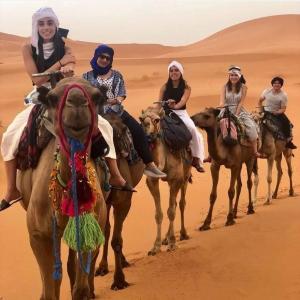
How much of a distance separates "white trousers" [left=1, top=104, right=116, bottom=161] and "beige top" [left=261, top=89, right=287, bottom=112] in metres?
9.52

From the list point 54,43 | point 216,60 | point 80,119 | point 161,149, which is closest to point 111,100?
point 54,43

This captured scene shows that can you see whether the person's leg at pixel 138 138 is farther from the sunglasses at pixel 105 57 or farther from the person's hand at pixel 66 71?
the person's hand at pixel 66 71

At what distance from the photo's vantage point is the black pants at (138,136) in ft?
24.3

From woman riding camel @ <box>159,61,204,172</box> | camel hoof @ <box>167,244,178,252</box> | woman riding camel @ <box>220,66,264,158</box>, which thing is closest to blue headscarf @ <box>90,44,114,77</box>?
woman riding camel @ <box>159,61,204,172</box>

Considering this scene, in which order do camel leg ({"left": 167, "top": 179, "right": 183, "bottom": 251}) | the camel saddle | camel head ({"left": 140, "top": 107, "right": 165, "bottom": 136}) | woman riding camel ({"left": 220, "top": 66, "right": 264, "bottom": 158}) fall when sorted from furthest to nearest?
woman riding camel ({"left": 220, "top": 66, "right": 264, "bottom": 158}), camel leg ({"left": 167, "top": 179, "right": 183, "bottom": 251}), camel head ({"left": 140, "top": 107, "right": 165, "bottom": 136}), the camel saddle

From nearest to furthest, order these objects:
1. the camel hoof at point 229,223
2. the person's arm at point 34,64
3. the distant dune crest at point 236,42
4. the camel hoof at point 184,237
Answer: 1. the person's arm at point 34,64
2. the camel hoof at point 184,237
3. the camel hoof at point 229,223
4. the distant dune crest at point 236,42

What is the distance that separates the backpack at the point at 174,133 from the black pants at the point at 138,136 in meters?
1.51

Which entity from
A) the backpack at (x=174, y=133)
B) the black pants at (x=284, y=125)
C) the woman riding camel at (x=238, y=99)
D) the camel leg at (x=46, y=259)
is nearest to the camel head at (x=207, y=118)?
the woman riding camel at (x=238, y=99)

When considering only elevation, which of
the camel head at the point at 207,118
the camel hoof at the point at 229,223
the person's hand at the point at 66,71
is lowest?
the camel hoof at the point at 229,223

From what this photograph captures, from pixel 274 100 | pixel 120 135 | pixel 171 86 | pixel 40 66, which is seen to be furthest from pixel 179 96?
pixel 274 100

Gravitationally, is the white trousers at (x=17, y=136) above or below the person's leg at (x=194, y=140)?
above

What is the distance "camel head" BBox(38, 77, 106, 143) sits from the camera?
3766 mm

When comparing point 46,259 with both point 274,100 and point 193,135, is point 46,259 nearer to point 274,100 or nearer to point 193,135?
point 193,135

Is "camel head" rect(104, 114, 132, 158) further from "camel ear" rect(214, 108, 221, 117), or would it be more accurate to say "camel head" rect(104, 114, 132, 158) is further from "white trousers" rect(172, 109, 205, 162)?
"camel ear" rect(214, 108, 221, 117)
